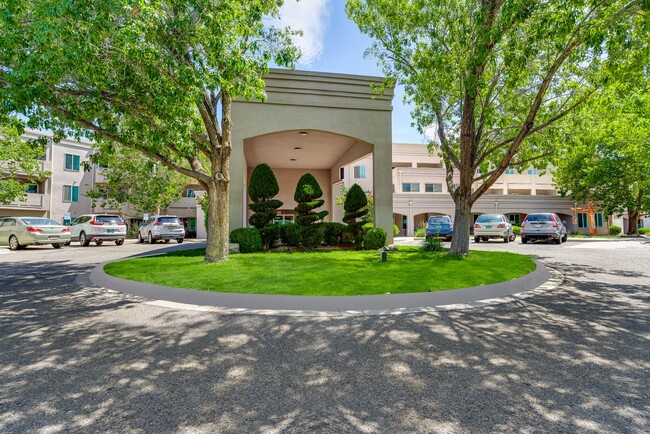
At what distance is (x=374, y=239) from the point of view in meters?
14.1

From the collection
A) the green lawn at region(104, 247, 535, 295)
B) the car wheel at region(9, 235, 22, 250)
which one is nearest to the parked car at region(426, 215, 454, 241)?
the green lawn at region(104, 247, 535, 295)

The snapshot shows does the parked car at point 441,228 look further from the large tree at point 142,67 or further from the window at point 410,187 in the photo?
the large tree at point 142,67

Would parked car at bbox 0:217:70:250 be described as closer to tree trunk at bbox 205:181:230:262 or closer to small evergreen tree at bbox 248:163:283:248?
small evergreen tree at bbox 248:163:283:248

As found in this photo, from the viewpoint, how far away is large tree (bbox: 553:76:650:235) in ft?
36.2

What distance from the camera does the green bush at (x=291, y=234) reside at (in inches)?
556

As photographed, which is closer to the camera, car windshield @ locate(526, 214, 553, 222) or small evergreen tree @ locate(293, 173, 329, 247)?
small evergreen tree @ locate(293, 173, 329, 247)

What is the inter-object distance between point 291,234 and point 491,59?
8911mm

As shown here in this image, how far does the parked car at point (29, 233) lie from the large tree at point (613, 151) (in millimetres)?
24244

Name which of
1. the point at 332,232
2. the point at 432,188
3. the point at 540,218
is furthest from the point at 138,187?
the point at 540,218

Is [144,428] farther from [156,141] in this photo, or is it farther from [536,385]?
[156,141]

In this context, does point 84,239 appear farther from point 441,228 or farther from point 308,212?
point 441,228

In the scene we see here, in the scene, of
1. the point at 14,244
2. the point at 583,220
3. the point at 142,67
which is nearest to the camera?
the point at 142,67

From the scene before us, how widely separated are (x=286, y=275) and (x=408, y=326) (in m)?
3.68

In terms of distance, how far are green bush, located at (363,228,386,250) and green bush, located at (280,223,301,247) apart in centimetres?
272
